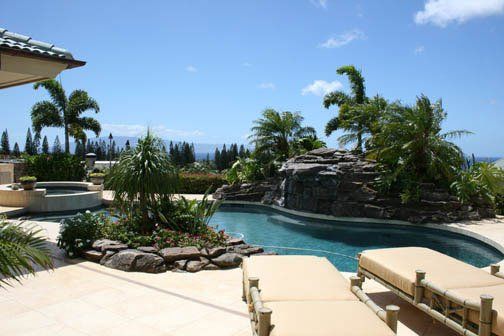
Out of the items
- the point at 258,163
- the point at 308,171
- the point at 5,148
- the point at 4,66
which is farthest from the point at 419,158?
the point at 5,148

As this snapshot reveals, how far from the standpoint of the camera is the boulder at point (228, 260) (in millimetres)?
6570

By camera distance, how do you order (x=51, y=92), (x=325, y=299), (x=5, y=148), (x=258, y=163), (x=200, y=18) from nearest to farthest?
(x=325, y=299)
(x=200, y=18)
(x=258, y=163)
(x=51, y=92)
(x=5, y=148)

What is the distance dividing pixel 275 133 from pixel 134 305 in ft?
49.6

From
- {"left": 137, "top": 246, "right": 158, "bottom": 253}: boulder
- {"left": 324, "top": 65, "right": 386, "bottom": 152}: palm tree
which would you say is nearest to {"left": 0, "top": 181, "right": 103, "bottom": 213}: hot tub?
{"left": 137, "top": 246, "right": 158, "bottom": 253}: boulder

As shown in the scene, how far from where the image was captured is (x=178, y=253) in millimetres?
6543

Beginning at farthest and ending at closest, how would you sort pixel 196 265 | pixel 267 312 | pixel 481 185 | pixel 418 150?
pixel 418 150 → pixel 481 185 → pixel 196 265 → pixel 267 312

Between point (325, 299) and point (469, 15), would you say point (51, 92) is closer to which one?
point (469, 15)

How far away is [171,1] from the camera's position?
12164mm

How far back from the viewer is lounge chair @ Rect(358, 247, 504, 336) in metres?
3.45

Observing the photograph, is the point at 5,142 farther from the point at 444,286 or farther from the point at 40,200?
the point at 444,286

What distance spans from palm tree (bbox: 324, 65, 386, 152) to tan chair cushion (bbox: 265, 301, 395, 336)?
13.7 meters

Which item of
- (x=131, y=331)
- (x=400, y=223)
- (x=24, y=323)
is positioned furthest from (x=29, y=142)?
(x=131, y=331)

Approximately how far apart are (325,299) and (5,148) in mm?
41453

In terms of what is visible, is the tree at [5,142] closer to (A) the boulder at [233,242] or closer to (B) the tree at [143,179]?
(B) the tree at [143,179]
